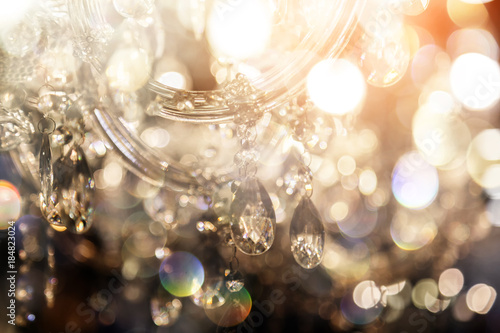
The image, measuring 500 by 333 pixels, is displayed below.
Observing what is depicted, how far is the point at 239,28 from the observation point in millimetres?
687

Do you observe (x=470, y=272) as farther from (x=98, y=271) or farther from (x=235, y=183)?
(x=98, y=271)

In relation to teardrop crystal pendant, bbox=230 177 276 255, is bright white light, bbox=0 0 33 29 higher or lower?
higher

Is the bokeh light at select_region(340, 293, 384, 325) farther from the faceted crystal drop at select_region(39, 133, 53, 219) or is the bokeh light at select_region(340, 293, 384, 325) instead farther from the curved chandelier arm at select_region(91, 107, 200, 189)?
the faceted crystal drop at select_region(39, 133, 53, 219)

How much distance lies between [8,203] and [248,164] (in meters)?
0.71

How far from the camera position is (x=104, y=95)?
51 centimetres

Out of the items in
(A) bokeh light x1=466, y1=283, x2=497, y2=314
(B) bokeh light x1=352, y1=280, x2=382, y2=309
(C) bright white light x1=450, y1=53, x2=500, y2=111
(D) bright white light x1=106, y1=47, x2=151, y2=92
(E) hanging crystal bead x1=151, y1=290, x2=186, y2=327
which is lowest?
(E) hanging crystal bead x1=151, y1=290, x2=186, y2=327

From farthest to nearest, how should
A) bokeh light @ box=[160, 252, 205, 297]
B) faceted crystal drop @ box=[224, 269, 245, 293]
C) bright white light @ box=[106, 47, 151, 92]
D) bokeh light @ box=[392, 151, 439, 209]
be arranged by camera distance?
1. bokeh light @ box=[392, 151, 439, 209]
2. bokeh light @ box=[160, 252, 205, 297]
3. faceted crystal drop @ box=[224, 269, 245, 293]
4. bright white light @ box=[106, 47, 151, 92]

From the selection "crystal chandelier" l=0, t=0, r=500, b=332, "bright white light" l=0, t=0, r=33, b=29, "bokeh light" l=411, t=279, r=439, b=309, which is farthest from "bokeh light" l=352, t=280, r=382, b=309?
"bright white light" l=0, t=0, r=33, b=29

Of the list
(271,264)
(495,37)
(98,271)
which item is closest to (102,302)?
(98,271)

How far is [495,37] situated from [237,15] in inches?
30.3

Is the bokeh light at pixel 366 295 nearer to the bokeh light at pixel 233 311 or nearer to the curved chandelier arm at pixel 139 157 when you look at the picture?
the bokeh light at pixel 233 311

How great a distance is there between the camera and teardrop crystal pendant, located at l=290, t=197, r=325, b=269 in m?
0.59

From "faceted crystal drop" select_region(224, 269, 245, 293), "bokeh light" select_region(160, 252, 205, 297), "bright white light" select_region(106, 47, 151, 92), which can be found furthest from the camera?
"bokeh light" select_region(160, 252, 205, 297)

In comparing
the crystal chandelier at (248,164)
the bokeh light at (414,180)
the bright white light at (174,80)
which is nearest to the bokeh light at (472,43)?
the crystal chandelier at (248,164)
